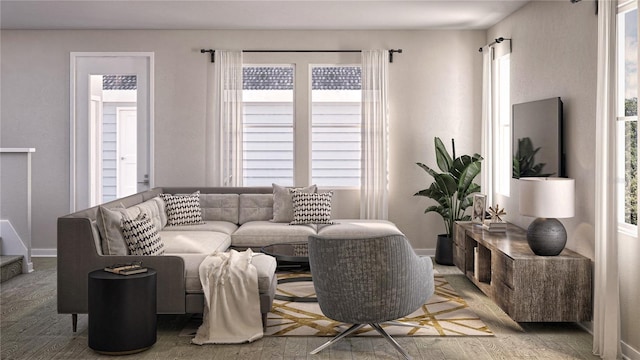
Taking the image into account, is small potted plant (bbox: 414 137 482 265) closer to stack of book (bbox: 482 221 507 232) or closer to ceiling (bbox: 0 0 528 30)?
stack of book (bbox: 482 221 507 232)

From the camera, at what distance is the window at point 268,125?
24.9 feet

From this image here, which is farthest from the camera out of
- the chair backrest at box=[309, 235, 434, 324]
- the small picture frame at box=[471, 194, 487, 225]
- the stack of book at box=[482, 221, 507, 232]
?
the small picture frame at box=[471, 194, 487, 225]

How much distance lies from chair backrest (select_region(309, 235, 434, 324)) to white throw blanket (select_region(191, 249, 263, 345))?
0.58 meters

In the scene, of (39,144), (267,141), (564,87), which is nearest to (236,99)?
(267,141)

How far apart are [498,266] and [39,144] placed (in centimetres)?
536

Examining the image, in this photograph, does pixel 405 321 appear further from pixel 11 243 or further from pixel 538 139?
pixel 11 243

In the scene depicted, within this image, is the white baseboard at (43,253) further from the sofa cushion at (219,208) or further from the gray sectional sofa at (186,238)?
the sofa cushion at (219,208)

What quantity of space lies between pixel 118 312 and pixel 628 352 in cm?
311

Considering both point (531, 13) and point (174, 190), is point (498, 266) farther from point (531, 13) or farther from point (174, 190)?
point (174, 190)

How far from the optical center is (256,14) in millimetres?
6613

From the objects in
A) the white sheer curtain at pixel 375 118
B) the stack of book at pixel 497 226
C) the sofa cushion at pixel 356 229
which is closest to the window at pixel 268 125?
the white sheer curtain at pixel 375 118

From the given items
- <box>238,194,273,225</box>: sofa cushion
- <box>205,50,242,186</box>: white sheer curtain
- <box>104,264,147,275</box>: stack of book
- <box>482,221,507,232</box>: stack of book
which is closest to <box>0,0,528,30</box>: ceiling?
<box>205,50,242,186</box>: white sheer curtain

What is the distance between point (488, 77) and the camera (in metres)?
7.00

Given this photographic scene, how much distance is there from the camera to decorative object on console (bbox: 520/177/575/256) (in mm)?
4430
